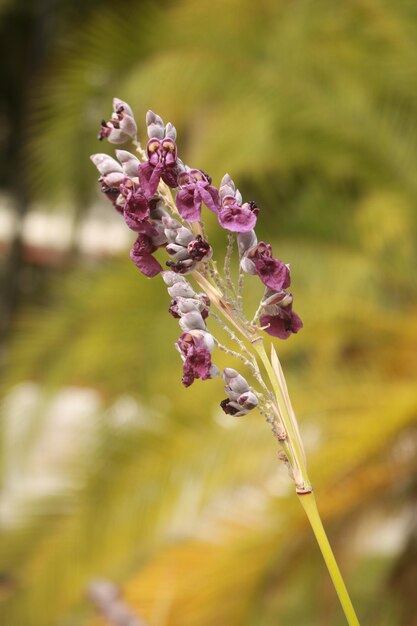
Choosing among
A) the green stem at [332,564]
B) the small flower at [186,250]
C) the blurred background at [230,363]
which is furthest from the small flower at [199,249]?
the blurred background at [230,363]

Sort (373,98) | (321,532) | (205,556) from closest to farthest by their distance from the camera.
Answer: (321,532) → (205,556) → (373,98)

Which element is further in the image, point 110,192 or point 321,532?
point 110,192

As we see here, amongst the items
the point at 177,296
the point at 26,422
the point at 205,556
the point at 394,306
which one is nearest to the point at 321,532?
the point at 177,296

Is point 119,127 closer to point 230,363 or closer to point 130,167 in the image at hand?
point 130,167

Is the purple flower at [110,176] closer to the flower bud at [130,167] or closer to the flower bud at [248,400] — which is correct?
the flower bud at [130,167]

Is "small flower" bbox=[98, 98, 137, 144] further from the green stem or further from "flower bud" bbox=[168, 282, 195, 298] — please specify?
the green stem

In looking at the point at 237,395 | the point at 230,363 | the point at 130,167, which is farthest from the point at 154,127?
the point at 230,363

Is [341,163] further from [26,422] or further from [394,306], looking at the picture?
[26,422]
